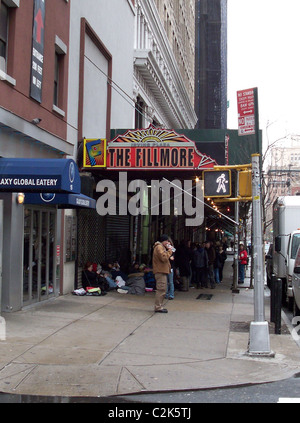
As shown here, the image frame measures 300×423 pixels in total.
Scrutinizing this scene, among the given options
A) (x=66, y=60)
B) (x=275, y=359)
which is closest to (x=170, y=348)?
(x=275, y=359)

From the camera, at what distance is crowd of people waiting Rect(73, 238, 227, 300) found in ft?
47.8

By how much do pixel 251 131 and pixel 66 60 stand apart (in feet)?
22.2

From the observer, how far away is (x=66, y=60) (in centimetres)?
1330

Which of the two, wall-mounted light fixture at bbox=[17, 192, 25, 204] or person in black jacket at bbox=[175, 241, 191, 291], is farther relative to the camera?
person in black jacket at bbox=[175, 241, 191, 291]

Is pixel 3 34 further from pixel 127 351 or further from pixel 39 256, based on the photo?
pixel 127 351

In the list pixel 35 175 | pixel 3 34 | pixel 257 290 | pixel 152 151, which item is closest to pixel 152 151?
pixel 152 151

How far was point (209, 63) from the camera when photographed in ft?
212

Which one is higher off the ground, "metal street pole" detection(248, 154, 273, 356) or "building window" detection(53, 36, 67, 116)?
"building window" detection(53, 36, 67, 116)

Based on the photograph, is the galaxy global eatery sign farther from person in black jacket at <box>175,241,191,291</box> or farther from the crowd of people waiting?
person in black jacket at <box>175,241,191,291</box>

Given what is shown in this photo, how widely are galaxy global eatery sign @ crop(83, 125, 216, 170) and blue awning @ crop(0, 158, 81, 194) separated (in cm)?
393

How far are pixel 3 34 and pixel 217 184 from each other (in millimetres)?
6058

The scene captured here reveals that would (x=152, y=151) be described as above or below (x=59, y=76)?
below


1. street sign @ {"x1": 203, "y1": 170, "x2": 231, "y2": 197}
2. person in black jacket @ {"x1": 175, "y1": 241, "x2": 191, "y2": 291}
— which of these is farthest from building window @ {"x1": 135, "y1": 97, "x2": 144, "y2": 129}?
street sign @ {"x1": 203, "y1": 170, "x2": 231, "y2": 197}
